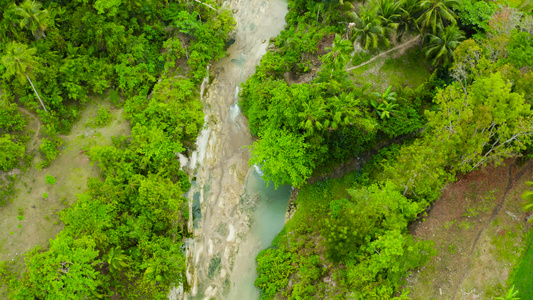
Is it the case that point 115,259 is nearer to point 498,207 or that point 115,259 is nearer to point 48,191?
point 48,191

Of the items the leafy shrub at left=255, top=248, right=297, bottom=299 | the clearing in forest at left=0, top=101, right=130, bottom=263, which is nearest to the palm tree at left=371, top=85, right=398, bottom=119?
the leafy shrub at left=255, top=248, right=297, bottom=299

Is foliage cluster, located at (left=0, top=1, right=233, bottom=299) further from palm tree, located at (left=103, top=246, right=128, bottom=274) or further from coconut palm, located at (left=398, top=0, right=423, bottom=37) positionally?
coconut palm, located at (left=398, top=0, right=423, bottom=37)

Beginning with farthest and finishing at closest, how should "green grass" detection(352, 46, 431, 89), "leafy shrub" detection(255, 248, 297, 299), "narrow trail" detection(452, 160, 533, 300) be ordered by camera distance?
"green grass" detection(352, 46, 431, 89), "leafy shrub" detection(255, 248, 297, 299), "narrow trail" detection(452, 160, 533, 300)

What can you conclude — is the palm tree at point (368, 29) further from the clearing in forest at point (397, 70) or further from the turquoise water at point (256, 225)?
the turquoise water at point (256, 225)

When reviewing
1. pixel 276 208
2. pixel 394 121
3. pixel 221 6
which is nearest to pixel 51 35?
pixel 221 6

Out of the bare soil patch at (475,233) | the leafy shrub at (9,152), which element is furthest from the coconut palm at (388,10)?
the leafy shrub at (9,152)

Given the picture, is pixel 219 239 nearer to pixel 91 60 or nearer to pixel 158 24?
pixel 91 60
